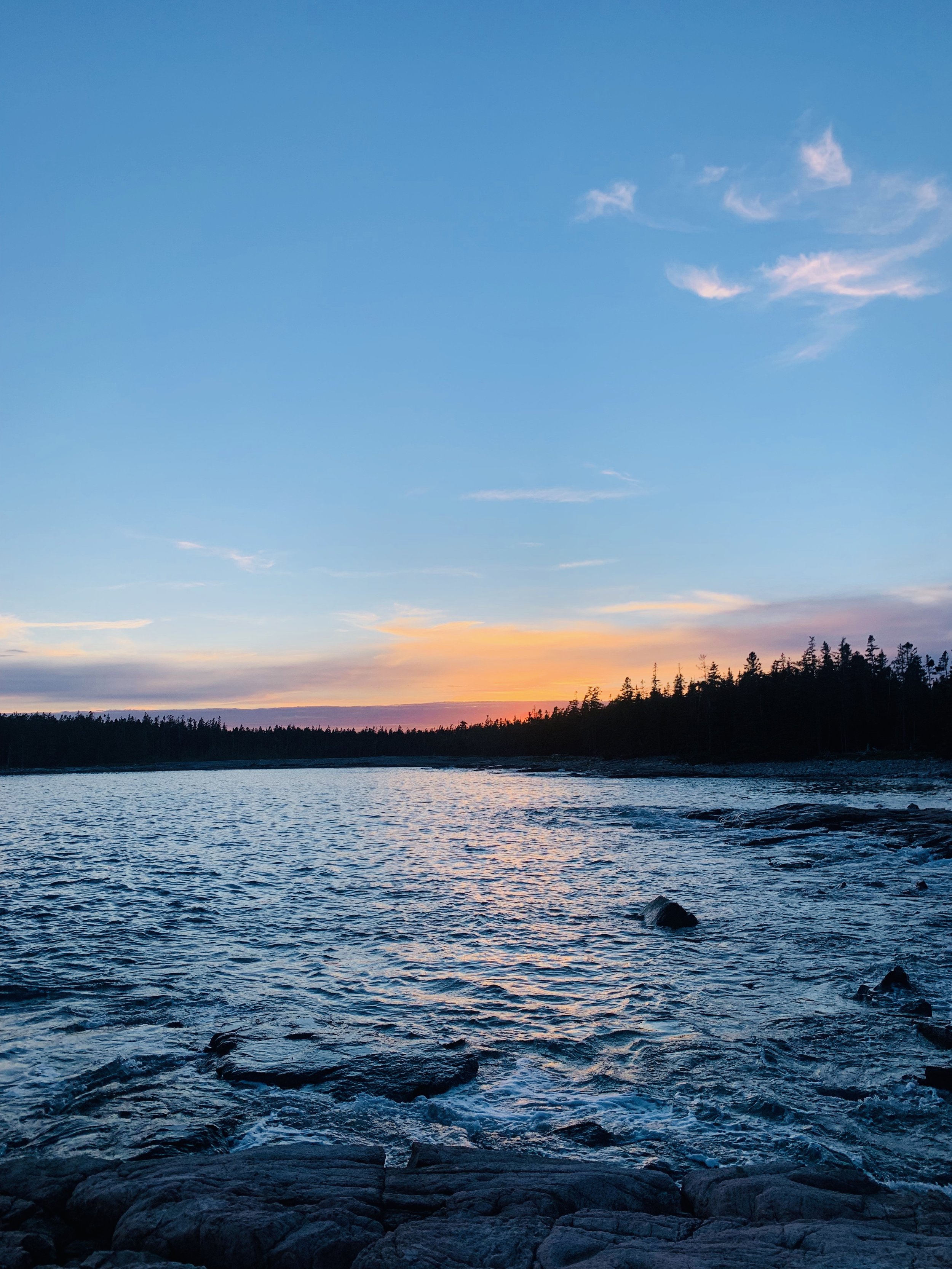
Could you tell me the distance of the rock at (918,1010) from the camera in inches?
508

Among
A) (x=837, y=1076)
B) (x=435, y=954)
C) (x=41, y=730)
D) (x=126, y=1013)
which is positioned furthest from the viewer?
(x=41, y=730)

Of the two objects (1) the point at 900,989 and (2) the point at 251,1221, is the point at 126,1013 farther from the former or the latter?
(1) the point at 900,989

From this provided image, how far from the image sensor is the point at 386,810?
65375mm

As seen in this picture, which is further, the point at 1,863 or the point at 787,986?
the point at 1,863

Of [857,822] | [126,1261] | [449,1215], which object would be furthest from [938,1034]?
[857,822]

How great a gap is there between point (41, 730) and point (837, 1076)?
659ft

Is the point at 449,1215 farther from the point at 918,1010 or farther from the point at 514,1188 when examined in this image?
the point at 918,1010

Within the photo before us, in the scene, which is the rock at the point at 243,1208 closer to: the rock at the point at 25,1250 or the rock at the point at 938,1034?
the rock at the point at 25,1250

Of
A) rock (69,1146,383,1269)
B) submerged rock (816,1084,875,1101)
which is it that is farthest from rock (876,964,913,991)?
rock (69,1146,383,1269)

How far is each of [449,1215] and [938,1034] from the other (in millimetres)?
9088

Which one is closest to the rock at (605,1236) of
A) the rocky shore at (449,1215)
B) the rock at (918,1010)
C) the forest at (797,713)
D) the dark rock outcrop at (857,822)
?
the rocky shore at (449,1215)

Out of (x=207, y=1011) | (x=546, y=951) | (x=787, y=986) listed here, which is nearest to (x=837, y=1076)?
(x=787, y=986)

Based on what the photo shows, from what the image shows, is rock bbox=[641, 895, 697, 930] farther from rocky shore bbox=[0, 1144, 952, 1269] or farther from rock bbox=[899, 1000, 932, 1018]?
rocky shore bbox=[0, 1144, 952, 1269]

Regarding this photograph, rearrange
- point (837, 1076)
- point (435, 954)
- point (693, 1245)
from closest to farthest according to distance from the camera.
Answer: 1. point (693, 1245)
2. point (837, 1076)
3. point (435, 954)
